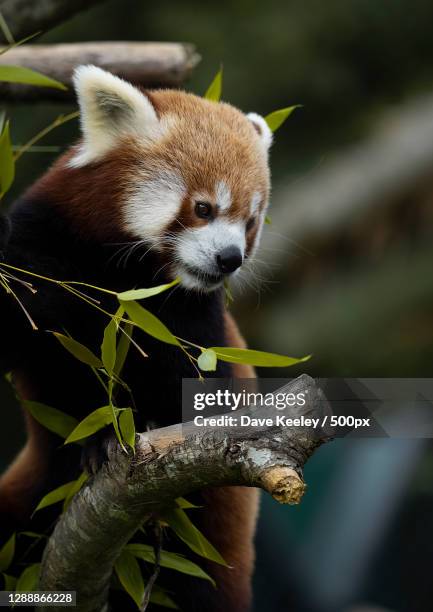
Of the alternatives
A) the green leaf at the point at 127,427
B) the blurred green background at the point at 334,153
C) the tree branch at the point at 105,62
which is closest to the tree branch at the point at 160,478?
the green leaf at the point at 127,427

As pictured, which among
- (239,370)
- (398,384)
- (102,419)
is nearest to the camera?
(398,384)

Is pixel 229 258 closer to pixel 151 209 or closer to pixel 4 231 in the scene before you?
pixel 151 209

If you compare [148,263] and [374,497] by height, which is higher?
[148,263]

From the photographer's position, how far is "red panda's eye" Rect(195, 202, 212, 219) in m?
2.51

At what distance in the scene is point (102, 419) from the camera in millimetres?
2168

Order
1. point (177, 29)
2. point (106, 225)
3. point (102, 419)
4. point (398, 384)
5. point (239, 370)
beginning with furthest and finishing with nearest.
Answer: point (177, 29)
point (239, 370)
point (106, 225)
point (102, 419)
point (398, 384)

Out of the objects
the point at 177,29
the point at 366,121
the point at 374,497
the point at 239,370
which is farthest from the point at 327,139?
the point at 239,370

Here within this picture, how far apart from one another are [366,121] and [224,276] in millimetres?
5946

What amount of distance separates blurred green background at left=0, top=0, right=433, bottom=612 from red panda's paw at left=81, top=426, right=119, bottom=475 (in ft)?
14.7

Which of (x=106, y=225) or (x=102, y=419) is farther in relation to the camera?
(x=106, y=225)

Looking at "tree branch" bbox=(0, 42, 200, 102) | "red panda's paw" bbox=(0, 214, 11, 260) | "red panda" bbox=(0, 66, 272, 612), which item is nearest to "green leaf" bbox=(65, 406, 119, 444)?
"red panda" bbox=(0, 66, 272, 612)

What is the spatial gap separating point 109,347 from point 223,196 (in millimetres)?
644

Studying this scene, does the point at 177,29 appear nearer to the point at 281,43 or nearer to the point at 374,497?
the point at 281,43

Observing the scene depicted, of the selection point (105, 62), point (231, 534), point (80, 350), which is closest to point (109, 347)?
point (80, 350)
